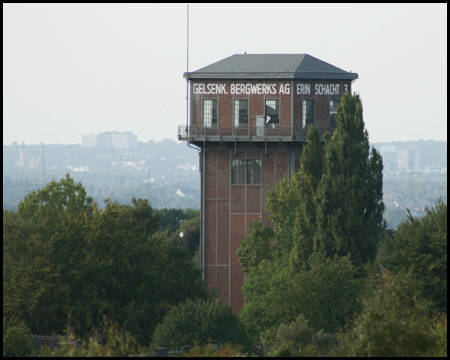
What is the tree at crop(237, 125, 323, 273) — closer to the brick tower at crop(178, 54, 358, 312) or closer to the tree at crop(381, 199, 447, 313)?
the brick tower at crop(178, 54, 358, 312)

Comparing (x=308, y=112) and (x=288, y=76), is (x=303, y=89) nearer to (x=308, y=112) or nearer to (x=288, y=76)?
(x=288, y=76)

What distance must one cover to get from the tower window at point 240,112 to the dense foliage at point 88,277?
59.5 ft

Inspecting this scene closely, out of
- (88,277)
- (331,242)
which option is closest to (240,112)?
(331,242)

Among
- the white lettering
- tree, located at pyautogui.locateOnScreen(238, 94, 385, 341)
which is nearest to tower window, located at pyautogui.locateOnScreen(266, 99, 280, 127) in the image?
the white lettering

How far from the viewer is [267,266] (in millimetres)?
65562

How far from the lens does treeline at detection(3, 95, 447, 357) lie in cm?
5100

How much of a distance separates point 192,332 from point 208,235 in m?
28.0

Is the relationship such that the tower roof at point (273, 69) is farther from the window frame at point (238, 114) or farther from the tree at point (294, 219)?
the tree at point (294, 219)

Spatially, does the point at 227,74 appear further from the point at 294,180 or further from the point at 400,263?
the point at 400,263

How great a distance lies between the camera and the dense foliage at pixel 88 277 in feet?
174

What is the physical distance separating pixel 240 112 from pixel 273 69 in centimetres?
430

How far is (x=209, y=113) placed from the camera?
7569 centimetres

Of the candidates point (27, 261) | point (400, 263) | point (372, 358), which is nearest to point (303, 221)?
point (400, 263)

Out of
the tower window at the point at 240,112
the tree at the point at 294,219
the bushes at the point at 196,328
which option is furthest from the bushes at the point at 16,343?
the tower window at the point at 240,112
